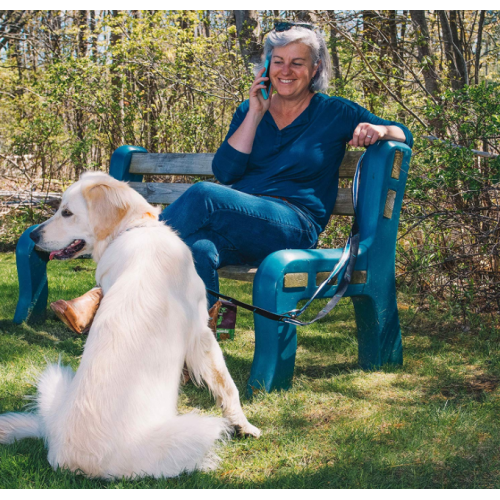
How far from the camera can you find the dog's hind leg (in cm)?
244

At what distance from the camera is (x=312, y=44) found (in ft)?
11.3

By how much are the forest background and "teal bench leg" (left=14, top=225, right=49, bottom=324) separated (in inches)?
96.8

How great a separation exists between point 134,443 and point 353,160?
94.1 inches

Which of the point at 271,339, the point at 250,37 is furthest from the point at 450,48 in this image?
the point at 271,339

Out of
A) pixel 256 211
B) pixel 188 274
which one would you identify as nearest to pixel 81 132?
pixel 256 211

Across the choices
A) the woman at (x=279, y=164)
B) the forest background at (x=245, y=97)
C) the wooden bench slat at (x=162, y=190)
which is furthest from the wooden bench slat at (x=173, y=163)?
the forest background at (x=245, y=97)

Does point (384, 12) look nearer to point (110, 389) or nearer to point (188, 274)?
point (188, 274)

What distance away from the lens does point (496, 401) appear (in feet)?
9.35

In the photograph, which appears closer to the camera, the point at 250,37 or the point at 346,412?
the point at 346,412

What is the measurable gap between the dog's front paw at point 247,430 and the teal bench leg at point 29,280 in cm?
242

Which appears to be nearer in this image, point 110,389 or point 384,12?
point 110,389

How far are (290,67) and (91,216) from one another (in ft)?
5.49

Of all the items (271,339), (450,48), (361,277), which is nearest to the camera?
(271,339)

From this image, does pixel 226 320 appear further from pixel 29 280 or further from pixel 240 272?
pixel 29 280
